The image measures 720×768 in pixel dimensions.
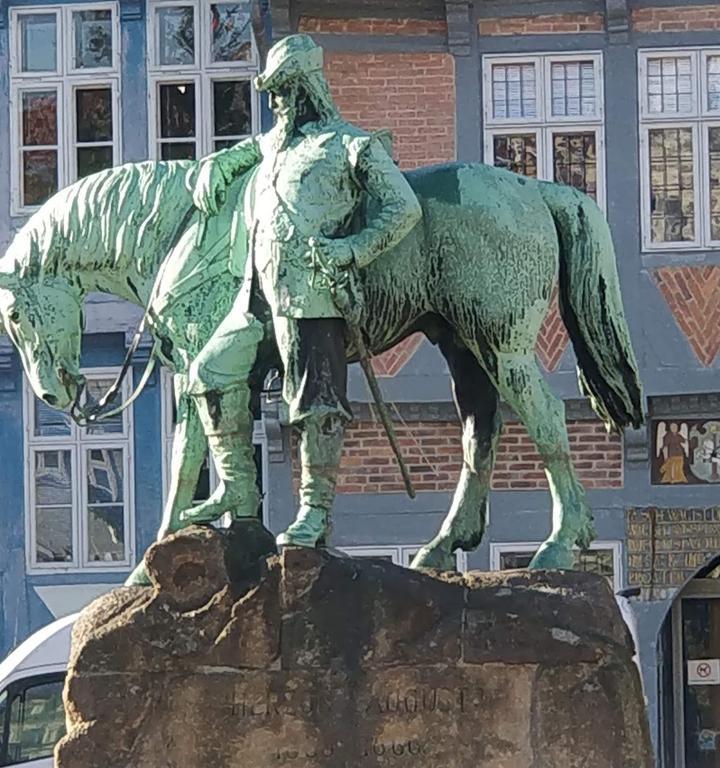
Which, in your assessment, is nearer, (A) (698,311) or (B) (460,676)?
(B) (460,676)

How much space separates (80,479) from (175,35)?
362cm

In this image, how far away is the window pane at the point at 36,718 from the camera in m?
12.7

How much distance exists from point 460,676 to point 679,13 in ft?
35.6

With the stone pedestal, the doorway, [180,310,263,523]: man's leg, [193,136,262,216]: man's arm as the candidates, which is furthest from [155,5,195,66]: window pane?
the stone pedestal

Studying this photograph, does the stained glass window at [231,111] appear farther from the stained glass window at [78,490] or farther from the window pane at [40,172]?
the stained glass window at [78,490]

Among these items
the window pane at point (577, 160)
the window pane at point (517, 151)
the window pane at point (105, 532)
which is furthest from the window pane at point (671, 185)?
the window pane at point (105, 532)

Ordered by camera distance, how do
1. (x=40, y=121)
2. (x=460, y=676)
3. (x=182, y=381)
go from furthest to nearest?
(x=40, y=121) → (x=182, y=381) → (x=460, y=676)

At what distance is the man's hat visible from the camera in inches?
298

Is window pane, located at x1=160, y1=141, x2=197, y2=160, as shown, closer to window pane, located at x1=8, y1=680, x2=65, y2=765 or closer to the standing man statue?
window pane, located at x1=8, y1=680, x2=65, y2=765

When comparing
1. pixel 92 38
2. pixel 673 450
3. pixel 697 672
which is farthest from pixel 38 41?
pixel 697 672

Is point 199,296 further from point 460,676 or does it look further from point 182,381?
point 460,676

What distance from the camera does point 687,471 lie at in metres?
17.2

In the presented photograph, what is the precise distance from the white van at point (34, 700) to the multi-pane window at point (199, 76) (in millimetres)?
6342

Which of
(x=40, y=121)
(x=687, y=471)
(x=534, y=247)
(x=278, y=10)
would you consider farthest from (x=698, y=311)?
(x=534, y=247)
